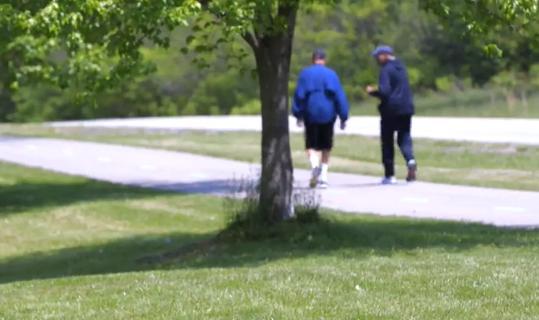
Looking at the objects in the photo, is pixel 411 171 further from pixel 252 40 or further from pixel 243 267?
pixel 243 267

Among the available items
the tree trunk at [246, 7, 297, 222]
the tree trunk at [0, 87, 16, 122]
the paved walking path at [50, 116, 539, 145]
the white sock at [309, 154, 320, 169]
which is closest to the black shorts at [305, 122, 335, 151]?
the white sock at [309, 154, 320, 169]

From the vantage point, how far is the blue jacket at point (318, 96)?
20000mm

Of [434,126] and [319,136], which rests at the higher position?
[319,136]

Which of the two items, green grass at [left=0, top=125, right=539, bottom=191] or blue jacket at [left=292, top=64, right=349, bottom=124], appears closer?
blue jacket at [left=292, top=64, right=349, bottom=124]

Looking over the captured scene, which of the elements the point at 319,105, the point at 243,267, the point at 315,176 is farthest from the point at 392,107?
the point at 243,267

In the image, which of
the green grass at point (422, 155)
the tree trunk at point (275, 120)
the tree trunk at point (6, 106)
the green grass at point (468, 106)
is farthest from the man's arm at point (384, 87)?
the tree trunk at point (6, 106)

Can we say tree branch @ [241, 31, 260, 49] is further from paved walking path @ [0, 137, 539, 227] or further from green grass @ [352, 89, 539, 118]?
green grass @ [352, 89, 539, 118]

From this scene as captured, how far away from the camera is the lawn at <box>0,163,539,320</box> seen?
9.57m

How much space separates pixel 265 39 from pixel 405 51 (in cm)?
3141

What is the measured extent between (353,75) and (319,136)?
81.9ft

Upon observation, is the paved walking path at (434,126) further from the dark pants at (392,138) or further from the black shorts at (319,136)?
the black shorts at (319,136)

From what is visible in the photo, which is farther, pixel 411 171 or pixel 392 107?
pixel 411 171

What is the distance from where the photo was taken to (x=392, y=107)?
20156mm

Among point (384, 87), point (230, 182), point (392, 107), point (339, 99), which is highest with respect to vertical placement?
point (384, 87)
